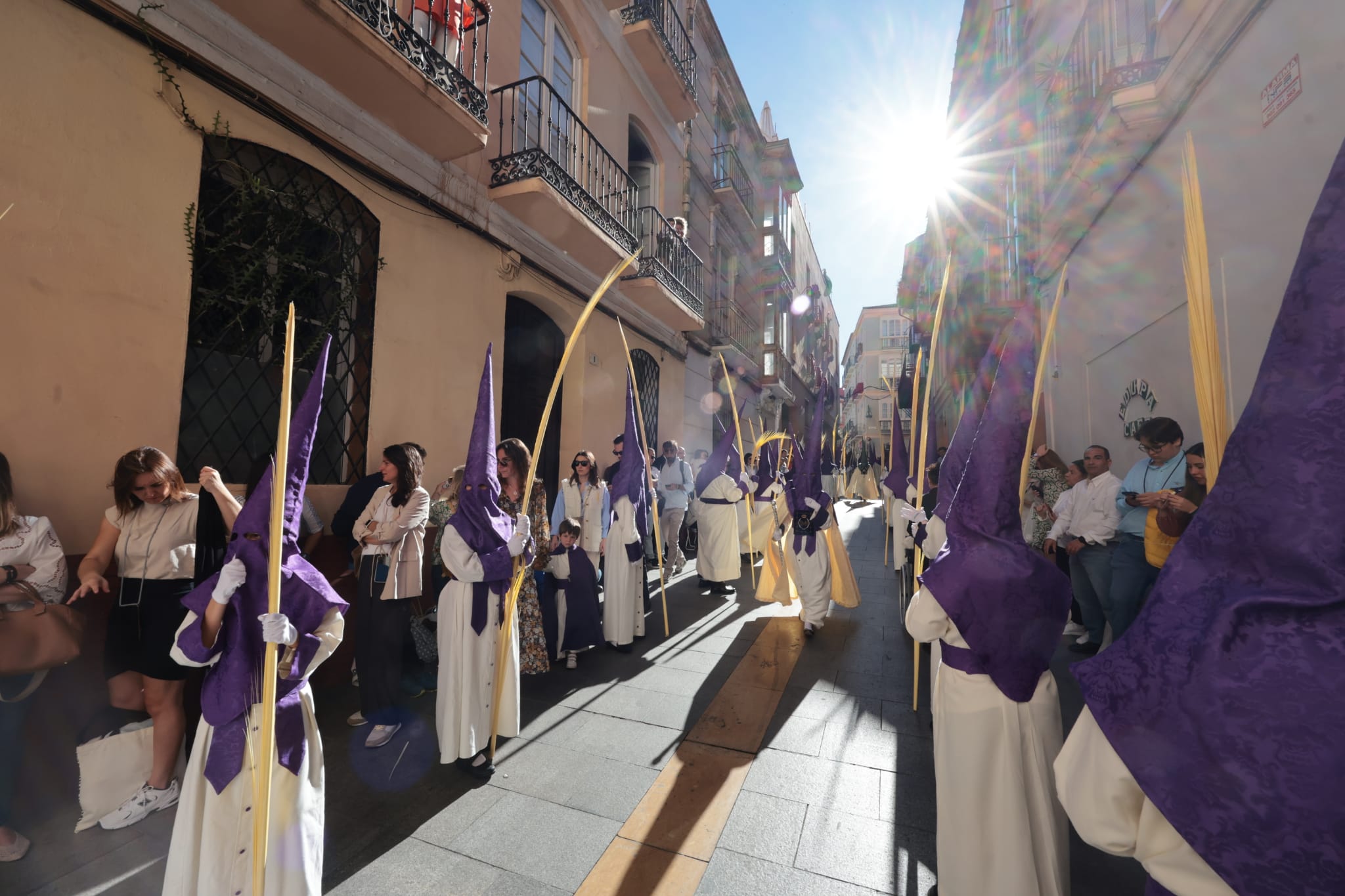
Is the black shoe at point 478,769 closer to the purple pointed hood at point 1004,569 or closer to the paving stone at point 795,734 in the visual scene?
the paving stone at point 795,734

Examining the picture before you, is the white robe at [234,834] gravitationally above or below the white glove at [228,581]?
below

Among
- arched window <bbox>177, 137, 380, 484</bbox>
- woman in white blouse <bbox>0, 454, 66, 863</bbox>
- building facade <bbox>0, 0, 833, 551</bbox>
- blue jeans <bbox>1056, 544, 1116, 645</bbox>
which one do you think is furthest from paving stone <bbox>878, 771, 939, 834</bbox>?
arched window <bbox>177, 137, 380, 484</bbox>

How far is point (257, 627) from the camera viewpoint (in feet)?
6.49

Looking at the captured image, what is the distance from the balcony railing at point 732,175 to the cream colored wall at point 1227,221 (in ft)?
30.6

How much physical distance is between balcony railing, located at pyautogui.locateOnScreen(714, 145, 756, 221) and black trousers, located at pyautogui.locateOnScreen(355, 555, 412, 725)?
13.2 m

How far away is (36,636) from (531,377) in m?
5.97

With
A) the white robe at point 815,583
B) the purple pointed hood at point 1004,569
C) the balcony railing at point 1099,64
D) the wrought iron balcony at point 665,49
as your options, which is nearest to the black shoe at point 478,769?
the purple pointed hood at point 1004,569

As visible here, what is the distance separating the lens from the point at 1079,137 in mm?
6297

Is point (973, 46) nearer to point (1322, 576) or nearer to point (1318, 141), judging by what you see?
Answer: point (1318, 141)

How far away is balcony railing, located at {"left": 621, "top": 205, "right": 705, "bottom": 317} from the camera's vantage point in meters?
9.27

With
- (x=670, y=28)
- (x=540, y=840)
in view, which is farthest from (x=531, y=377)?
(x=670, y=28)

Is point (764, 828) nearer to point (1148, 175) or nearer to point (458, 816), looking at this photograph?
point (458, 816)

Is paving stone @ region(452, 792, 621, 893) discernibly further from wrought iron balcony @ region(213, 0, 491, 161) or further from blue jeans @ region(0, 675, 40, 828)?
A: wrought iron balcony @ region(213, 0, 491, 161)

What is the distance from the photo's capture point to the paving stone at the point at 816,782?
289 centimetres
